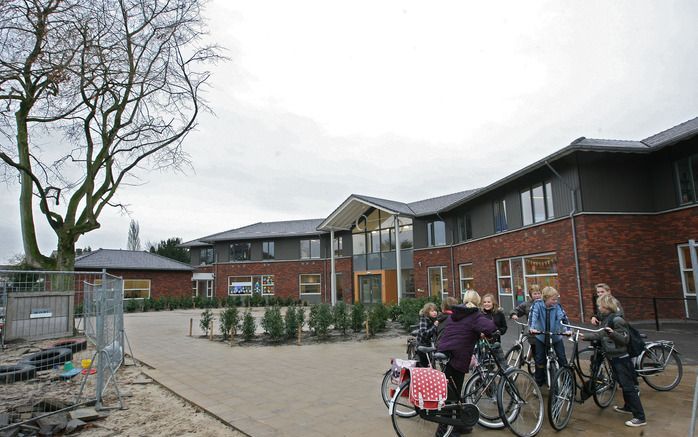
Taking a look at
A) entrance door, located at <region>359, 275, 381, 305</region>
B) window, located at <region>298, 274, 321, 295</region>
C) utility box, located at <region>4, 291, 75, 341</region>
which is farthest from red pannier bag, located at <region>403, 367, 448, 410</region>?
window, located at <region>298, 274, 321, 295</region>

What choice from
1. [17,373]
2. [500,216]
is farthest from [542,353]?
[500,216]

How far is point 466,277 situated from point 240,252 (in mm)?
19880

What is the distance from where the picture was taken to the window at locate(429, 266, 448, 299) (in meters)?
24.4

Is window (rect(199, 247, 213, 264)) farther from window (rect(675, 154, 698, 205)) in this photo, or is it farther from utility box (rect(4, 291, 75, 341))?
window (rect(675, 154, 698, 205))

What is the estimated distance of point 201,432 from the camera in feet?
17.0

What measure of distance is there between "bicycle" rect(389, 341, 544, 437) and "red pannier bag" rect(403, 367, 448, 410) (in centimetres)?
26

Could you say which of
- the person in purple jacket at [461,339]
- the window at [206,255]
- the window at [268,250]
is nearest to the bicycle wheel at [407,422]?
the person in purple jacket at [461,339]

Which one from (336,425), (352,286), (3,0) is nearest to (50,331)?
(3,0)

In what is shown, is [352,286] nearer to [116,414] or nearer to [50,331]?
[50,331]

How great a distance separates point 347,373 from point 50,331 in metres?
7.02

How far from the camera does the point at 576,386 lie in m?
5.57

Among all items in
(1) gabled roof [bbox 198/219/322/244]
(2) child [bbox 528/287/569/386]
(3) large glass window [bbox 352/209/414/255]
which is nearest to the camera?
(2) child [bbox 528/287/569/386]

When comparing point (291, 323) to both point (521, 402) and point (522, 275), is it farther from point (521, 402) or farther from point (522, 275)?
point (522, 275)

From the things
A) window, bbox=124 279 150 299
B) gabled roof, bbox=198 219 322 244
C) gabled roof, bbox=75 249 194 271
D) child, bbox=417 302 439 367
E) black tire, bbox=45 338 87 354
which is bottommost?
black tire, bbox=45 338 87 354
